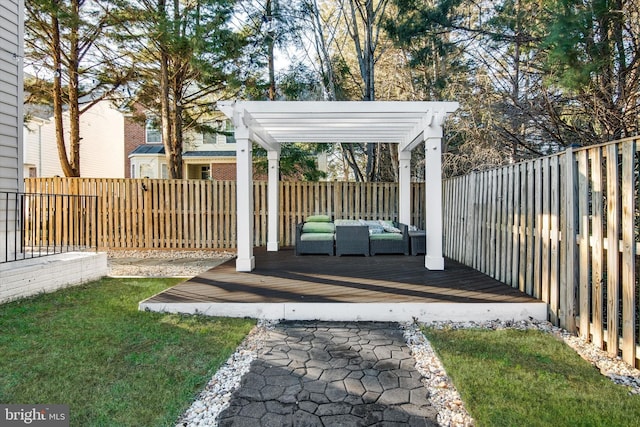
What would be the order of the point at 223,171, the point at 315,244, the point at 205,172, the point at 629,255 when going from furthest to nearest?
the point at 205,172 < the point at 223,171 < the point at 315,244 < the point at 629,255

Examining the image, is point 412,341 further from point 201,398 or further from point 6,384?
point 6,384

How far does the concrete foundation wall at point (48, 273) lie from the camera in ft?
15.2

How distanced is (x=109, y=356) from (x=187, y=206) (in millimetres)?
6617

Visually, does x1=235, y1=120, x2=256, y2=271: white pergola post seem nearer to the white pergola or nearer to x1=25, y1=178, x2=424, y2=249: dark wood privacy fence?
the white pergola

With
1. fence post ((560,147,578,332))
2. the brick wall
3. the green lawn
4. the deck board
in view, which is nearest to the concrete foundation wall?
the deck board

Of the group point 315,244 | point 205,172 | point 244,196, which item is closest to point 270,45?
point 315,244

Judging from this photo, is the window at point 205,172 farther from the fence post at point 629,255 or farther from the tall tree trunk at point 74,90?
the fence post at point 629,255

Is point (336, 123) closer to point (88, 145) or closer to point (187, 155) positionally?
point (187, 155)

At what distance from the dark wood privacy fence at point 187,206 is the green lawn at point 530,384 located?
19.8 feet

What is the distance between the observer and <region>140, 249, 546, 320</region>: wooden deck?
4.12 m

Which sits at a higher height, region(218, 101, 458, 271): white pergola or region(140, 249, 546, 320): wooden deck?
region(218, 101, 458, 271): white pergola

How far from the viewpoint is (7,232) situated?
5.20m

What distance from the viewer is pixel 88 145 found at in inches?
696

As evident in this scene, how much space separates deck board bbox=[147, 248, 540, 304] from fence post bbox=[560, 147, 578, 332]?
20.0 inches
